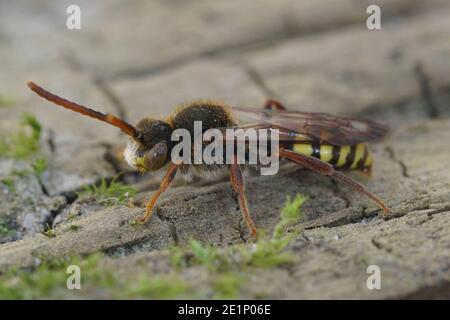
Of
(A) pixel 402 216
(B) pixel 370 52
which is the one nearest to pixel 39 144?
(A) pixel 402 216

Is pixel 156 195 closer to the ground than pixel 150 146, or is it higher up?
closer to the ground

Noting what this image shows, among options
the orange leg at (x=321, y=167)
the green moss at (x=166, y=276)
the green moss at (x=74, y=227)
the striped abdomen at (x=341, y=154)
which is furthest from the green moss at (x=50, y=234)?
the striped abdomen at (x=341, y=154)

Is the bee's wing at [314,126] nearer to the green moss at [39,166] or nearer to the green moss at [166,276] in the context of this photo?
the green moss at [166,276]

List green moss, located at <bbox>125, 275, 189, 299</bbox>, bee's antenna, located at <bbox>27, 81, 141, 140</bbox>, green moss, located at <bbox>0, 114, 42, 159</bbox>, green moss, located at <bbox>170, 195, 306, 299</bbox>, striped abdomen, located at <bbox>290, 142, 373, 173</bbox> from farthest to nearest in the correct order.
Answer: green moss, located at <bbox>0, 114, 42, 159</bbox> → striped abdomen, located at <bbox>290, 142, 373, 173</bbox> → bee's antenna, located at <bbox>27, 81, 141, 140</bbox> → green moss, located at <bbox>170, 195, 306, 299</bbox> → green moss, located at <bbox>125, 275, 189, 299</bbox>

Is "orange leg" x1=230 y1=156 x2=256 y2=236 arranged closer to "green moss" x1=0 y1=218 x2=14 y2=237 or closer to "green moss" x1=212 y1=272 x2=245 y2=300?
"green moss" x1=212 y1=272 x2=245 y2=300

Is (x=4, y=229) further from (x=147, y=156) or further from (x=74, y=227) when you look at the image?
(x=147, y=156)

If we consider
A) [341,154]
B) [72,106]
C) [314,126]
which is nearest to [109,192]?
[72,106]

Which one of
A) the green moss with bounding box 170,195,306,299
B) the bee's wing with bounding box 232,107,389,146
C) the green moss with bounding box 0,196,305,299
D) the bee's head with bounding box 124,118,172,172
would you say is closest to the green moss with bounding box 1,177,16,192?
the bee's head with bounding box 124,118,172,172
